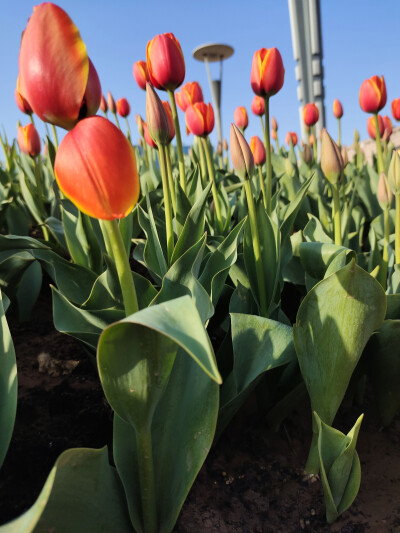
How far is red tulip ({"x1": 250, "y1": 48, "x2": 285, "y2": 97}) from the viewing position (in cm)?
133

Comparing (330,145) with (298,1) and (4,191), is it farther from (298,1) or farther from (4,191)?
(298,1)

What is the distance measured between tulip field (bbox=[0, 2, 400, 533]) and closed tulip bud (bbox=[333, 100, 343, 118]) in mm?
1716

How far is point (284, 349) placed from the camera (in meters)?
0.82

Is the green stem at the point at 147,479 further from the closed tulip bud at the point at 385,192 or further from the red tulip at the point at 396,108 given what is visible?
the red tulip at the point at 396,108

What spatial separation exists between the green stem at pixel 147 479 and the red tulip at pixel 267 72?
1056 millimetres

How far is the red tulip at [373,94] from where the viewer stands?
5.59 ft

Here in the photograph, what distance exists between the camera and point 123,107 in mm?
2908

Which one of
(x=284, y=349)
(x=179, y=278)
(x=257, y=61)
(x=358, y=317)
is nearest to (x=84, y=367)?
(x=179, y=278)

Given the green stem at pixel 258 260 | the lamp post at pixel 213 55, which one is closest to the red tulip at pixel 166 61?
the green stem at pixel 258 260

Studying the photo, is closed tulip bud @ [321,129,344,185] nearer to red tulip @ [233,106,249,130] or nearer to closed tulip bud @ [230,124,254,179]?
closed tulip bud @ [230,124,254,179]

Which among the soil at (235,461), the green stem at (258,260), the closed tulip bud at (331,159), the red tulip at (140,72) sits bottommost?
the soil at (235,461)

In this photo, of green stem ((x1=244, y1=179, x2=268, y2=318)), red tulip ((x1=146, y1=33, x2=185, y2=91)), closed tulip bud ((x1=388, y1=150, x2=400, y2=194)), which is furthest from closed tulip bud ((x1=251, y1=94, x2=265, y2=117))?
green stem ((x1=244, y1=179, x2=268, y2=318))

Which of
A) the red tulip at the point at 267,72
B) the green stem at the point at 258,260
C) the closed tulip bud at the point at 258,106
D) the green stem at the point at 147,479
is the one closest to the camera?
the green stem at the point at 147,479

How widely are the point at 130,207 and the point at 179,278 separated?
0.35m
